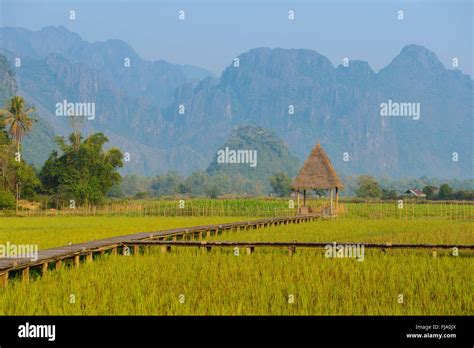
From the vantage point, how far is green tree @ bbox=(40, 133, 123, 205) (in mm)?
53250

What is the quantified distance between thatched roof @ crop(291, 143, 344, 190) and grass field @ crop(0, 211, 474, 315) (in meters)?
23.2

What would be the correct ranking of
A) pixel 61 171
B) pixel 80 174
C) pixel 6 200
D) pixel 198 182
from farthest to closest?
pixel 198 182 → pixel 61 171 → pixel 80 174 → pixel 6 200

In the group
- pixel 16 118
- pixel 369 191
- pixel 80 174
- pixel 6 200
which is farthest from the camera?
pixel 369 191

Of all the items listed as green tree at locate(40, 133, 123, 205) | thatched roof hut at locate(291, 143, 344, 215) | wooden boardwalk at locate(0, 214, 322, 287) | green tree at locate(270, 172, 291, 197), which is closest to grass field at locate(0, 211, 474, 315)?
wooden boardwalk at locate(0, 214, 322, 287)

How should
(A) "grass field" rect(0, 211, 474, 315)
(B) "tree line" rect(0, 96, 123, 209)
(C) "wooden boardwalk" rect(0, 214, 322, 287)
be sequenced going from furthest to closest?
1. (B) "tree line" rect(0, 96, 123, 209)
2. (C) "wooden boardwalk" rect(0, 214, 322, 287)
3. (A) "grass field" rect(0, 211, 474, 315)

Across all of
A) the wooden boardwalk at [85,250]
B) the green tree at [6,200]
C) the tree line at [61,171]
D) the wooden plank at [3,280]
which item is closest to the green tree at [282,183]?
the tree line at [61,171]

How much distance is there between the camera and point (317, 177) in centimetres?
4238

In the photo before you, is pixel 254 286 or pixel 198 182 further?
pixel 198 182

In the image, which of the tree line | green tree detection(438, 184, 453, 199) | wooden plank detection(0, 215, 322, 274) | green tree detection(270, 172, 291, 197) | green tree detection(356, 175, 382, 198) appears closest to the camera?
wooden plank detection(0, 215, 322, 274)

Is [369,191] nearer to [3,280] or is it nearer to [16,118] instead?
[16,118]

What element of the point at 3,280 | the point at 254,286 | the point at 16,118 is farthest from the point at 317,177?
the point at 3,280

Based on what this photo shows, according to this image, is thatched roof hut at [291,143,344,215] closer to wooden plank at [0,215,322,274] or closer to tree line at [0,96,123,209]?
wooden plank at [0,215,322,274]

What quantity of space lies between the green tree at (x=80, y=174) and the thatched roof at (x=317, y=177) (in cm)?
1712

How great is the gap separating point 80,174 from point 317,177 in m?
19.4
